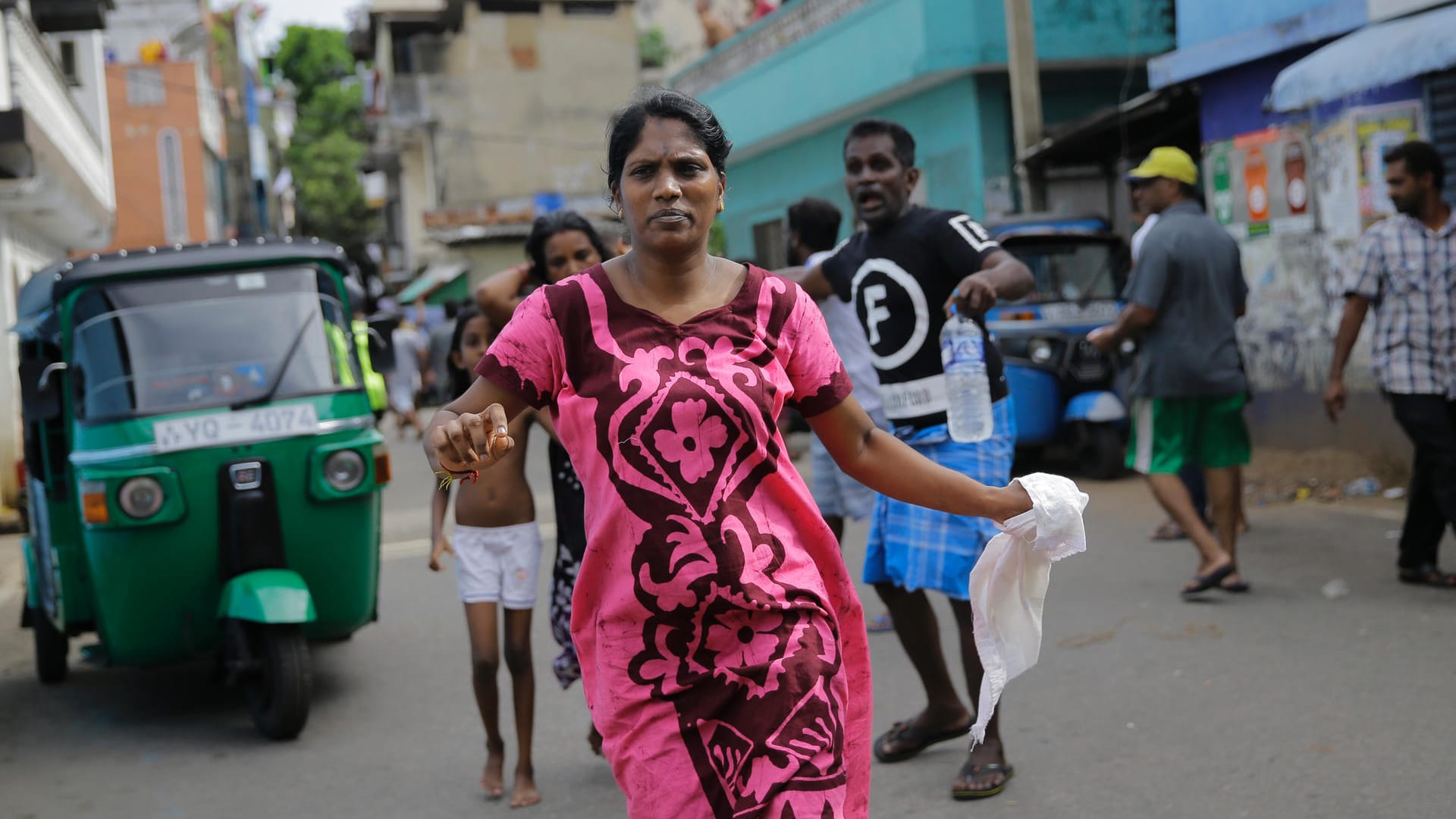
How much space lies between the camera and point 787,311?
2830mm

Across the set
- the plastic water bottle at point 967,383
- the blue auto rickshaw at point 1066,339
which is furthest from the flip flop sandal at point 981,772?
the blue auto rickshaw at point 1066,339

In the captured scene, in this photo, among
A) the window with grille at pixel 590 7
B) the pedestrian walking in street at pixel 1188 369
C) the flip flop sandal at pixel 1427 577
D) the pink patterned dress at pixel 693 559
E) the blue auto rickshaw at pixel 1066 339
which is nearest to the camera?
the pink patterned dress at pixel 693 559

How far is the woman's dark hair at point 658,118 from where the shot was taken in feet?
9.14

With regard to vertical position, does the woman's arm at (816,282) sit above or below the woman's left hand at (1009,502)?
above

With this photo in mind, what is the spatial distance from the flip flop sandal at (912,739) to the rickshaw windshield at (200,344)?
285cm

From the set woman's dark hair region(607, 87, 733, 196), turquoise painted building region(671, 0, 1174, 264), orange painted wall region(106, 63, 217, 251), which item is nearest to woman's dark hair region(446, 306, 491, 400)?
woman's dark hair region(607, 87, 733, 196)

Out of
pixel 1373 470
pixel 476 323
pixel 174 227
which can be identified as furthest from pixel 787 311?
pixel 174 227

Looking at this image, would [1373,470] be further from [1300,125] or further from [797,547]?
[797,547]

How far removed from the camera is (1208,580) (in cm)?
694

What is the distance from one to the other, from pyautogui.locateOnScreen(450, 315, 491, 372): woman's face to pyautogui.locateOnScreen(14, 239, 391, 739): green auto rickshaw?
41.3 inches

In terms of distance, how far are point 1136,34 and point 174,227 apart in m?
28.7

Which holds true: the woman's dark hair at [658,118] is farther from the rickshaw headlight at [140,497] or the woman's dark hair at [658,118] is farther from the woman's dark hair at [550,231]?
the rickshaw headlight at [140,497]

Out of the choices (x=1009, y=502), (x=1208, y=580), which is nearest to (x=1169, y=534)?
(x=1208, y=580)

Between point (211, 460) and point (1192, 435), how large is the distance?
4.43m
